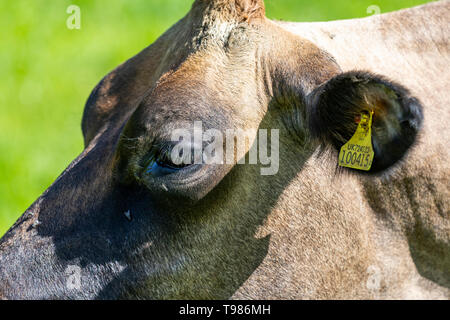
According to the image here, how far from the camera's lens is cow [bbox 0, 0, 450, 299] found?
3420 millimetres

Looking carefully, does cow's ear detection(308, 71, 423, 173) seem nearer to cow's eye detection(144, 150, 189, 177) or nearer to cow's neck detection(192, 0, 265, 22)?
cow's neck detection(192, 0, 265, 22)

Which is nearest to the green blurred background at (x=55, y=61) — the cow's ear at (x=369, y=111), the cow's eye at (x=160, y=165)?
the cow's eye at (x=160, y=165)

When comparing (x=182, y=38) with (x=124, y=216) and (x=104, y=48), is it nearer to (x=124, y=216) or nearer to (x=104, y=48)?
(x=124, y=216)

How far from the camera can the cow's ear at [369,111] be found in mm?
3215

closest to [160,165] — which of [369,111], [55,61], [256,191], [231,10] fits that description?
[256,191]

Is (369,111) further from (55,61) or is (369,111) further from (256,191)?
(55,61)

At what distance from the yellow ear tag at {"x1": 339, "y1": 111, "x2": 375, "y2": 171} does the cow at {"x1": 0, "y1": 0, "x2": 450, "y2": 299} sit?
17mm

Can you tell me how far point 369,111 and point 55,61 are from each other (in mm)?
10146

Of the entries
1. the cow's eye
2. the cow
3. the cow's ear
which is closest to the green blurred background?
the cow

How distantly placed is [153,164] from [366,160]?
100 centimetres

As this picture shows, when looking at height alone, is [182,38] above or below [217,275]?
above

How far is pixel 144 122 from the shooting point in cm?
344

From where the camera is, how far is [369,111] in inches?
133
